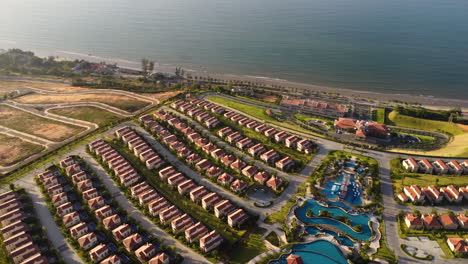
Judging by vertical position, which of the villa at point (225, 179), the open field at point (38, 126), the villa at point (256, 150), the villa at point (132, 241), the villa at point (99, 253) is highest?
the villa at point (256, 150)

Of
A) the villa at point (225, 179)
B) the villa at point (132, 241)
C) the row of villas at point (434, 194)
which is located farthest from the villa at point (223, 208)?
the row of villas at point (434, 194)

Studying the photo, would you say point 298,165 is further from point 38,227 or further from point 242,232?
point 38,227

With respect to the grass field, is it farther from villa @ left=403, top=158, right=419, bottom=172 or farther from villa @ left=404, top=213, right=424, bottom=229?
villa @ left=404, top=213, right=424, bottom=229

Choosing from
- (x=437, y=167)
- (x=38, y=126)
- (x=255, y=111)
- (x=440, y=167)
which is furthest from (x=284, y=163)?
(x=38, y=126)

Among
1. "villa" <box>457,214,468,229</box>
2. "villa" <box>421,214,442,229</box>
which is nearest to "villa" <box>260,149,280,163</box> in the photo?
"villa" <box>421,214,442,229</box>

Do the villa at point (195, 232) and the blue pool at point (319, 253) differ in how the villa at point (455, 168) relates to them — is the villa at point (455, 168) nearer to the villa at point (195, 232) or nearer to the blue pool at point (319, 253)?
the blue pool at point (319, 253)

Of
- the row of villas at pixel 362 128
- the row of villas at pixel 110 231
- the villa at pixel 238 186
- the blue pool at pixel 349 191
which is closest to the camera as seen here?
the row of villas at pixel 110 231

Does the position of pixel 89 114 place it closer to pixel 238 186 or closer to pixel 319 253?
pixel 238 186

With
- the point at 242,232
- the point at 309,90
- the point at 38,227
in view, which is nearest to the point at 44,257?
the point at 38,227

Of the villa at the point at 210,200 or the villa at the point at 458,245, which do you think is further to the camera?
the villa at the point at 210,200
